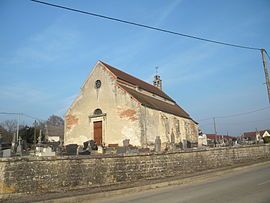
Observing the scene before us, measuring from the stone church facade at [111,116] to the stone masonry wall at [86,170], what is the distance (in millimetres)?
7123

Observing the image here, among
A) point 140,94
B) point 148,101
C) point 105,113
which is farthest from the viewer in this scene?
point 140,94

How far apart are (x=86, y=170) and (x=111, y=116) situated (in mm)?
13632

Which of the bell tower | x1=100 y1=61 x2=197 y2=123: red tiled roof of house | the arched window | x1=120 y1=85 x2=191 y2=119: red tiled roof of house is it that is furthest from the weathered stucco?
the bell tower

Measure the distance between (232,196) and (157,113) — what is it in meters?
19.5

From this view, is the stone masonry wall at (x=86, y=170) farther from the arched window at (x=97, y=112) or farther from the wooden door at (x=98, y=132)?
the arched window at (x=97, y=112)

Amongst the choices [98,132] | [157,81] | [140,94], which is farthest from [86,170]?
[157,81]

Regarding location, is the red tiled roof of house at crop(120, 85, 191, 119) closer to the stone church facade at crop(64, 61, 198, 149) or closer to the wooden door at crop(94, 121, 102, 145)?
the stone church facade at crop(64, 61, 198, 149)

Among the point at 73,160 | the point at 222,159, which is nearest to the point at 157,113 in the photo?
the point at 222,159

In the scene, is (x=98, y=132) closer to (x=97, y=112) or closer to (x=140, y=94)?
(x=97, y=112)

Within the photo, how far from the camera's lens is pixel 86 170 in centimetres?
1209

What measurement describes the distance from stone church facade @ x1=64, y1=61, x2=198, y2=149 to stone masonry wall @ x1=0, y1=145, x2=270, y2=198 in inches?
280

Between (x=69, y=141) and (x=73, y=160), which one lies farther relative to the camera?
(x=69, y=141)

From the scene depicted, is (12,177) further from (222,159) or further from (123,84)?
(123,84)

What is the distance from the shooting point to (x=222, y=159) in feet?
68.0
